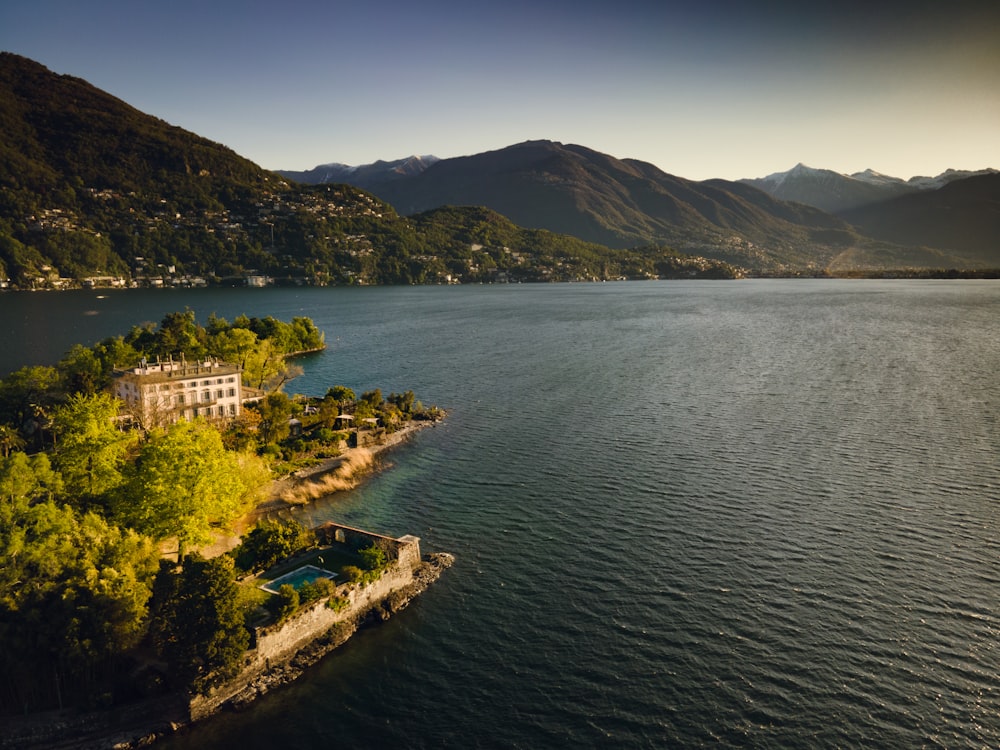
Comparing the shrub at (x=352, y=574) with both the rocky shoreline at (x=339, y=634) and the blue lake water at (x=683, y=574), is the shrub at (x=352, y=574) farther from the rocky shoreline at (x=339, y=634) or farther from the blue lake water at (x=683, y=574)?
the blue lake water at (x=683, y=574)

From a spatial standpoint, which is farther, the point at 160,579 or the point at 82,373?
the point at 82,373

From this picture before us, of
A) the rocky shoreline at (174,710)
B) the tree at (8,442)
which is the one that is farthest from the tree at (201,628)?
the tree at (8,442)

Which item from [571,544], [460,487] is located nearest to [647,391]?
[460,487]

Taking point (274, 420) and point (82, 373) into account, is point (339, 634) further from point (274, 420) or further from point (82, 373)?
point (82, 373)

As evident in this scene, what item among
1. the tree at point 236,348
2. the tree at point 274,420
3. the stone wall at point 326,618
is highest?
the tree at point 236,348

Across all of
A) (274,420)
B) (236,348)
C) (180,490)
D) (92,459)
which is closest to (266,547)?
(180,490)

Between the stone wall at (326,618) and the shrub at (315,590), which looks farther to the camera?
the shrub at (315,590)
